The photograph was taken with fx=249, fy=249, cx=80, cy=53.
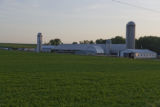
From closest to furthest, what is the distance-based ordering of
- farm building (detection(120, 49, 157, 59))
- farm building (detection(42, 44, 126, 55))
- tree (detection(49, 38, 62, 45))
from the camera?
farm building (detection(120, 49, 157, 59)), farm building (detection(42, 44, 126, 55)), tree (detection(49, 38, 62, 45))

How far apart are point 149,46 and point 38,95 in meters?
101

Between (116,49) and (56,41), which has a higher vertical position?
(56,41)

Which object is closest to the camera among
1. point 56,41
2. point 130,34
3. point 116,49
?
point 130,34

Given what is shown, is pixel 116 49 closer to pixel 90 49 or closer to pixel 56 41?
pixel 90 49

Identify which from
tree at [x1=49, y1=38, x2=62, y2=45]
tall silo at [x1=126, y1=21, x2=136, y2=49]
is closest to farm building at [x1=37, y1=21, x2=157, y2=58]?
tall silo at [x1=126, y1=21, x2=136, y2=49]

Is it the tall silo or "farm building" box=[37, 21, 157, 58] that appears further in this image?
the tall silo

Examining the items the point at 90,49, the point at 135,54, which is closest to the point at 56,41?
the point at 90,49

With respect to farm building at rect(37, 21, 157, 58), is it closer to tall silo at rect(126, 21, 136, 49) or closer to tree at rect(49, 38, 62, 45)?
tall silo at rect(126, 21, 136, 49)

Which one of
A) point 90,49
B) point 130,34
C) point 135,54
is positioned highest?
point 130,34

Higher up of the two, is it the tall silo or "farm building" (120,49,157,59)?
the tall silo

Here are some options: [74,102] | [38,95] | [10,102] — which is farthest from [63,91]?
[10,102]

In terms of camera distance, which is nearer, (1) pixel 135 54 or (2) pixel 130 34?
(1) pixel 135 54

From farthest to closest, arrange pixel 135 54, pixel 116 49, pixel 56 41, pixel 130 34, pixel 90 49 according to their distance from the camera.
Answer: pixel 56 41 < pixel 116 49 < pixel 90 49 < pixel 130 34 < pixel 135 54

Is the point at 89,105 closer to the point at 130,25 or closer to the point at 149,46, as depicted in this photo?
the point at 130,25
